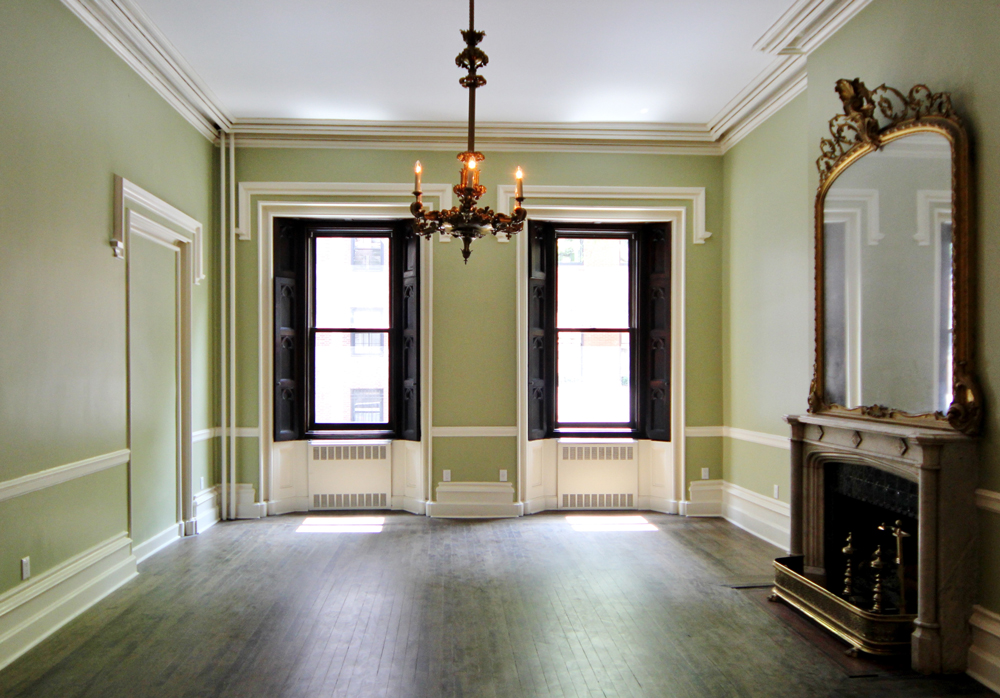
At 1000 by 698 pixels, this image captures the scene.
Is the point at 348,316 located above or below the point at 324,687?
above

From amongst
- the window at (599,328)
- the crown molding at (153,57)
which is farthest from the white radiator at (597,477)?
the crown molding at (153,57)

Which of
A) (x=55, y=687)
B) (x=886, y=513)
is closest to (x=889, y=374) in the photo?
(x=886, y=513)

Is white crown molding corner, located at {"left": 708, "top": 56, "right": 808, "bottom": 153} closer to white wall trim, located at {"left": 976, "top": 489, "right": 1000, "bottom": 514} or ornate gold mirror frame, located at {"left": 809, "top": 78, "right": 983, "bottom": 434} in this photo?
ornate gold mirror frame, located at {"left": 809, "top": 78, "right": 983, "bottom": 434}

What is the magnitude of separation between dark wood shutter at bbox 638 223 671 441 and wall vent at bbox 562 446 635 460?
284 mm

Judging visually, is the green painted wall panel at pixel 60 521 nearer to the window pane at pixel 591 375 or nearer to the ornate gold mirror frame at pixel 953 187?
the window pane at pixel 591 375

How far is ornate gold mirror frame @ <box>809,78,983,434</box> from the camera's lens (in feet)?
10.2

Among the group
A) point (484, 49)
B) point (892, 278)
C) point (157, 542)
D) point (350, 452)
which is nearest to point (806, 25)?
point (892, 278)

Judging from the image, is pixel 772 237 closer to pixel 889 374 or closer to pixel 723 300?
pixel 723 300

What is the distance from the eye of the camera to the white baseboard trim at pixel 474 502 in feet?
20.7

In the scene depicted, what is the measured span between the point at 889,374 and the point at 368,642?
117 inches

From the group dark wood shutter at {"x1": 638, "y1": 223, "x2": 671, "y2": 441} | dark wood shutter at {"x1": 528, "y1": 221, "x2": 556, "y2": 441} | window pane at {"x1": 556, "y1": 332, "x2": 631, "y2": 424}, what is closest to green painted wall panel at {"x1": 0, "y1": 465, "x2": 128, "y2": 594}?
dark wood shutter at {"x1": 528, "y1": 221, "x2": 556, "y2": 441}

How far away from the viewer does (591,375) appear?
22.2ft

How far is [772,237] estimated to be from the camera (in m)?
5.50

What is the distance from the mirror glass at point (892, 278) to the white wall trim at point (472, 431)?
298 centimetres
